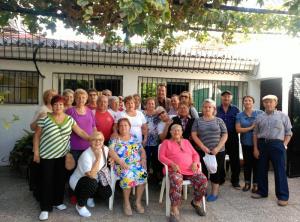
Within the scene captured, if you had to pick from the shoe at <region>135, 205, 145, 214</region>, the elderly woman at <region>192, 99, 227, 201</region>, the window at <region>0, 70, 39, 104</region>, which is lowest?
the shoe at <region>135, 205, 145, 214</region>

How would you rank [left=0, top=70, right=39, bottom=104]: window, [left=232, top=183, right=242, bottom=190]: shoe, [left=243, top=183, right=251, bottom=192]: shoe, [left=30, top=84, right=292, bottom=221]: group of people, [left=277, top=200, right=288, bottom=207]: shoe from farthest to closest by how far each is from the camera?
1. [left=0, top=70, right=39, bottom=104]: window
2. [left=232, top=183, right=242, bottom=190]: shoe
3. [left=243, top=183, right=251, bottom=192]: shoe
4. [left=277, top=200, right=288, bottom=207]: shoe
5. [left=30, top=84, right=292, bottom=221]: group of people

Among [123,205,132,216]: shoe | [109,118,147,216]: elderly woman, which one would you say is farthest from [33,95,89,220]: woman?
[123,205,132,216]: shoe

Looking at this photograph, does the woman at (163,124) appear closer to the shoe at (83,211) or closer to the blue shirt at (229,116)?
the blue shirt at (229,116)

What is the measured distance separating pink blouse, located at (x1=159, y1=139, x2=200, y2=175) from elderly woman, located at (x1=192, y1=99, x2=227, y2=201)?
0.27 meters

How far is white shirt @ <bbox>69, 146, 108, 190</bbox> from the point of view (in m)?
4.63

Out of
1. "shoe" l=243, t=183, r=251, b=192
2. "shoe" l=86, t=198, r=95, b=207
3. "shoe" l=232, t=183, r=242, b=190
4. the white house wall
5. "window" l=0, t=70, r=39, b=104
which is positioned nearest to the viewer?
"shoe" l=86, t=198, r=95, b=207

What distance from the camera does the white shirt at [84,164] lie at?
4629 mm

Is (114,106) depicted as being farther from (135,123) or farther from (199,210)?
(199,210)

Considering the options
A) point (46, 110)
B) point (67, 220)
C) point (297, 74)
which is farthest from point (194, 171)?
point (297, 74)

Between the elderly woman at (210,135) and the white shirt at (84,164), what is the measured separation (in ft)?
5.09

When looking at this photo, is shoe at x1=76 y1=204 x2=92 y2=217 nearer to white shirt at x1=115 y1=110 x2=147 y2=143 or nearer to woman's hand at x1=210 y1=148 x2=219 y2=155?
white shirt at x1=115 y1=110 x2=147 y2=143

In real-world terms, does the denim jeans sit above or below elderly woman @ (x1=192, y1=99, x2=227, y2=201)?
below

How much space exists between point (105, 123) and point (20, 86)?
3.30 meters

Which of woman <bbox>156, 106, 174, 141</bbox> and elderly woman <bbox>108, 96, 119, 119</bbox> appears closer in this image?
woman <bbox>156, 106, 174, 141</bbox>
